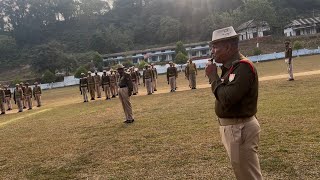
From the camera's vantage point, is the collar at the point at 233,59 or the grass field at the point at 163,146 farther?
the grass field at the point at 163,146

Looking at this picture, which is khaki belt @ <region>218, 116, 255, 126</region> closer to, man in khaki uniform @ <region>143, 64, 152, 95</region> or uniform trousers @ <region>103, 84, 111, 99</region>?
man in khaki uniform @ <region>143, 64, 152, 95</region>

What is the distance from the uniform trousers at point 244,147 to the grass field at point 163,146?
77.3 inches

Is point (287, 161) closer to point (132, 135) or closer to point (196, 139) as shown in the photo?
point (196, 139)

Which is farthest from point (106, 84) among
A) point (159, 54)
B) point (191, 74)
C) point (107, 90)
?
point (159, 54)

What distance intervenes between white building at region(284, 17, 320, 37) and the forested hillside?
8.53 feet

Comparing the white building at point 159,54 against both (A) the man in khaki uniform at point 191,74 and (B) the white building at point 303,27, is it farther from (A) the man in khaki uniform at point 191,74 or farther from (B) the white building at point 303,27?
(A) the man in khaki uniform at point 191,74

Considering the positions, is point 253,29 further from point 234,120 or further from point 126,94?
point 234,120

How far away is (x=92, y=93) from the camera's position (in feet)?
79.7

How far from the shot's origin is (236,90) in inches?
144

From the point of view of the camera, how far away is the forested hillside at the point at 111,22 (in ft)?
285

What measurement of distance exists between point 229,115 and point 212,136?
5.03 m

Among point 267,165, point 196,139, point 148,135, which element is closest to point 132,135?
point 148,135

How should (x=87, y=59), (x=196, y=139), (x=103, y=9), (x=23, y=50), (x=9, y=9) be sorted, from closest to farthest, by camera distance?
1. (x=196, y=139)
2. (x=87, y=59)
3. (x=23, y=50)
4. (x=9, y=9)
5. (x=103, y=9)

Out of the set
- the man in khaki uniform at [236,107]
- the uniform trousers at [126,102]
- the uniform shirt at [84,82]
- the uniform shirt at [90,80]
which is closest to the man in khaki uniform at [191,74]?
the uniform shirt at [90,80]
